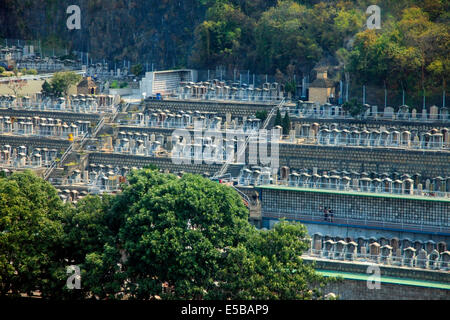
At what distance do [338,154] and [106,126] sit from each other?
1493 centimetres

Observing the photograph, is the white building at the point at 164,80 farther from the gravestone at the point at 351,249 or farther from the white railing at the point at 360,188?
the gravestone at the point at 351,249

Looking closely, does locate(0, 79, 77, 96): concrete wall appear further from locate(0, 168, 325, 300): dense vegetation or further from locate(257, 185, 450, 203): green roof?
locate(0, 168, 325, 300): dense vegetation

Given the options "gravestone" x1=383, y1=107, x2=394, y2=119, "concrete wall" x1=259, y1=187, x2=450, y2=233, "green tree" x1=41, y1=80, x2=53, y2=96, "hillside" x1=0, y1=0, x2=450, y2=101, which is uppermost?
"hillside" x1=0, y1=0, x2=450, y2=101

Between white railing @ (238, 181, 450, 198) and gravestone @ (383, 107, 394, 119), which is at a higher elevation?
gravestone @ (383, 107, 394, 119)

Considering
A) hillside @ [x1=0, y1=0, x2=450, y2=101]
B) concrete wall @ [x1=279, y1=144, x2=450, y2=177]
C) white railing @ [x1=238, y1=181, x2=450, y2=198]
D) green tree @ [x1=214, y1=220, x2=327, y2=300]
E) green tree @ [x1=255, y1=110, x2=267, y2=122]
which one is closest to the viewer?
green tree @ [x1=214, y1=220, x2=327, y2=300]

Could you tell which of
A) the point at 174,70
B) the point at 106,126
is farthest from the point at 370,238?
the point at 174,70

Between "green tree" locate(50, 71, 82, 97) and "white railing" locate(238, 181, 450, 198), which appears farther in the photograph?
"green tree" locate(50, 71, 82, 97)

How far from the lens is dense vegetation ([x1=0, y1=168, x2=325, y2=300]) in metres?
39.2

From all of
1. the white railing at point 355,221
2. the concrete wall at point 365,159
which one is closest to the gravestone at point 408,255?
the white railing at point 355,221

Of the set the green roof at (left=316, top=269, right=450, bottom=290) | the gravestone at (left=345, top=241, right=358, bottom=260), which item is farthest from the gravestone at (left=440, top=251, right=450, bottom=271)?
the gravestone at (left=345, top=241, right=358, bottom=260)

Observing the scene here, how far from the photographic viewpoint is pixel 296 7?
6531cm

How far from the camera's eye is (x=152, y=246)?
4009cm

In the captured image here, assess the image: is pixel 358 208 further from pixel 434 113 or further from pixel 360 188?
pixel 434 113

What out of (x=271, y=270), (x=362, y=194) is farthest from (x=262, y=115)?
(x=271, y=270)
